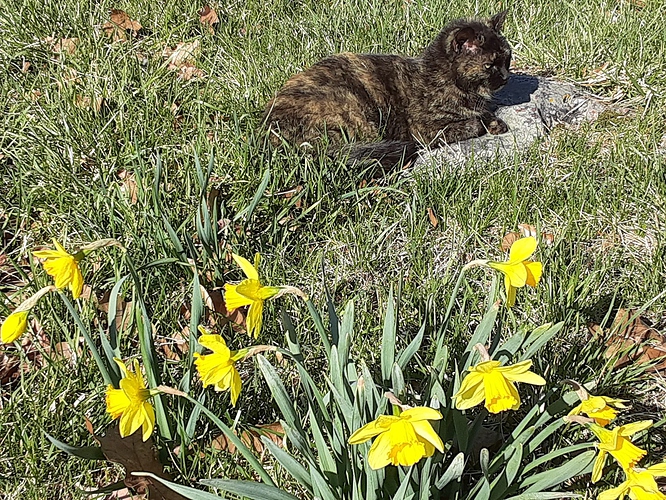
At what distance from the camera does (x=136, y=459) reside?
1.76m

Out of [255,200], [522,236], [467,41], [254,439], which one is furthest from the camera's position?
[467,41]

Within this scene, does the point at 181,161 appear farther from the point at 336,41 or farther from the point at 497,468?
the point at 497,468

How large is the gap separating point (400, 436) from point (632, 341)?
1.51m

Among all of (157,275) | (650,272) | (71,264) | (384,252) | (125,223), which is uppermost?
(71,264)

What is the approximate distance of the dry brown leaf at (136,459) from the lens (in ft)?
5.56

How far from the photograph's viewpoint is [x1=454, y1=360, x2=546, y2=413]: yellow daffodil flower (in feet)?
4.03

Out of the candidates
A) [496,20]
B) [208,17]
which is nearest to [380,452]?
[496,20]

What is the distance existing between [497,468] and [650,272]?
1.39 meters

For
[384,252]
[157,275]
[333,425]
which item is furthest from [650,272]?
[157,275]

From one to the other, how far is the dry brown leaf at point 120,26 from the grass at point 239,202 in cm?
5

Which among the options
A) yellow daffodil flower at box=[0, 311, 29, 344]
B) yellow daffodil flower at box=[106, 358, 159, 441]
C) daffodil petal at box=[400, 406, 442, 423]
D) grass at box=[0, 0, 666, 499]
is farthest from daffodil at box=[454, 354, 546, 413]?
yellow daffodil flower at box=[0, 311, 29, 344]

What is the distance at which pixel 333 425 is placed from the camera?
1.59 meters

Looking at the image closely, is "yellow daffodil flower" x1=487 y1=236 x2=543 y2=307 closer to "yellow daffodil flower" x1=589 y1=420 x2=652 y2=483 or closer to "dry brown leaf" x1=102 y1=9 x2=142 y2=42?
"yellow daffodil flower" x1=589 y1=420 x2=652 y2=483

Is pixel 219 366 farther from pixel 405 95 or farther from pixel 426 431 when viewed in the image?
pixel 405 95
